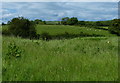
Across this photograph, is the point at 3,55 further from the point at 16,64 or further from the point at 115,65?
the point at 115,65

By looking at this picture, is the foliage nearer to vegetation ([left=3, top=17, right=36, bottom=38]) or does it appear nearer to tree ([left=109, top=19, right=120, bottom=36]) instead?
tree ([left=109, top=19, right=120, bottom=36])

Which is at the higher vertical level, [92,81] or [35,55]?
[35,55]

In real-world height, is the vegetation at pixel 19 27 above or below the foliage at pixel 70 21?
below

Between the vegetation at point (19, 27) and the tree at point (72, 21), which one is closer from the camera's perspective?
the vegetation at point (19, 27)

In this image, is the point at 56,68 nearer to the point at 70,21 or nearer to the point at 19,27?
the point at 19,27

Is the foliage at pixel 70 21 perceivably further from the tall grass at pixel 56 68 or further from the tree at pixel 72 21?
the tall grass at pixel 56 68

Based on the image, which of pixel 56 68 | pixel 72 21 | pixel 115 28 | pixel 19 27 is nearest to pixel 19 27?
pixel 19 27

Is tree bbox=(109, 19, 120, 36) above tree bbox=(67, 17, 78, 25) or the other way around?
the other way around

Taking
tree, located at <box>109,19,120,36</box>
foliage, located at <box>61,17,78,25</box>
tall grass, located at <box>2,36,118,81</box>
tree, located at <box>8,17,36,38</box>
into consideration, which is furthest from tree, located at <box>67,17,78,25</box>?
tall grass, located at <box>2,36,118,81</box>

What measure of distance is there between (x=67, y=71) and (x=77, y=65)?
50cm

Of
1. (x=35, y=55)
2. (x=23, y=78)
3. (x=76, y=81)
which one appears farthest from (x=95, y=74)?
(x=35, y=55)

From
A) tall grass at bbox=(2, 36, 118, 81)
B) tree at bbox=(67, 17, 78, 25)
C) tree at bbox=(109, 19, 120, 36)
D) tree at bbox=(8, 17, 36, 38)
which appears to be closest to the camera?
tall grass at bbox=(2, 36, 118, 81)

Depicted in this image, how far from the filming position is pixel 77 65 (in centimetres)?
507

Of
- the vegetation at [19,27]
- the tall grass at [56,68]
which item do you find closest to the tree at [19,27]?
the vegetation at [19,27]
